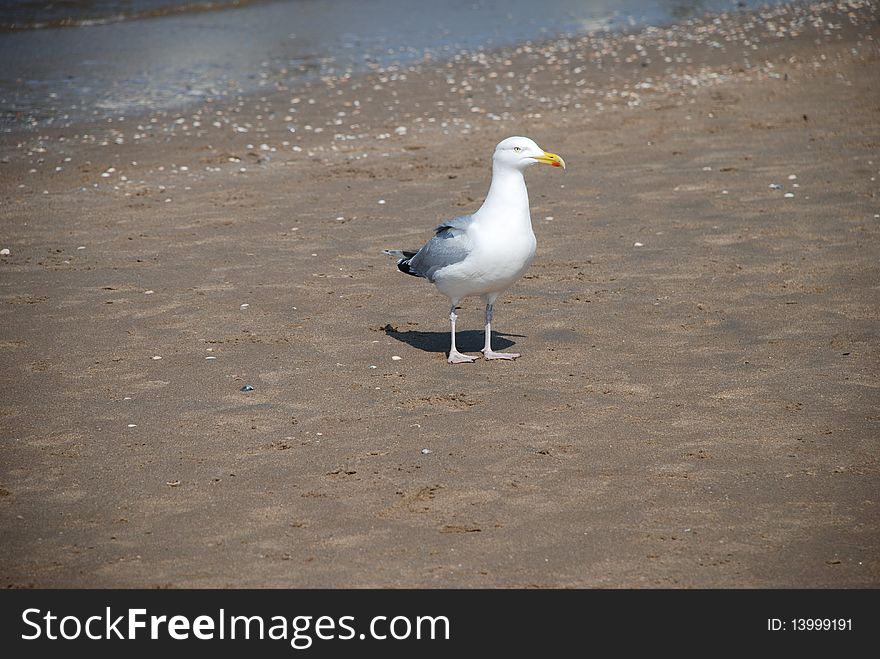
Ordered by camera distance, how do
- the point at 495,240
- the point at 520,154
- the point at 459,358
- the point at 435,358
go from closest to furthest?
the point at 495,240
the point at 520,154
the point at 459,358
the point at 435,358

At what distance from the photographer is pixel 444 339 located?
31.2 feet

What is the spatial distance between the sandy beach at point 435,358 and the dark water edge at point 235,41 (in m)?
2.54

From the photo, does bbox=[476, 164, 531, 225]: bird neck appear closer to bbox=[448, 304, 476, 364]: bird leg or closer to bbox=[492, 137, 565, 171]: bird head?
bbox=[492, 137, 565, 171]: bird head

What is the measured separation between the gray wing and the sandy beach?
2.36 ft

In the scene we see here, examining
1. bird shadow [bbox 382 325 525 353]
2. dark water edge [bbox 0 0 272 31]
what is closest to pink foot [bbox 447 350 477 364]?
bird shadow [bbox 382 325 525 353]

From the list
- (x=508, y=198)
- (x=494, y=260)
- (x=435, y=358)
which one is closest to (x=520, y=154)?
(x=508, y=198)

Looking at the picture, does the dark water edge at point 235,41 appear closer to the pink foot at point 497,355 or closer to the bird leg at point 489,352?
the bird leg at point 489,352

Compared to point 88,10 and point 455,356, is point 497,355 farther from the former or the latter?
point 88,10

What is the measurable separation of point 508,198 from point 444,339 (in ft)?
4.78

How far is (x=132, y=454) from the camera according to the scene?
7391mm

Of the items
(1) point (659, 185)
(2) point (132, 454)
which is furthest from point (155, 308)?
(1) point (659, 185)

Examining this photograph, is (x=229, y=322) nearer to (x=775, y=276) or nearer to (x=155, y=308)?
(x=155, y=308)

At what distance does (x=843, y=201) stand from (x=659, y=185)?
6.91ft

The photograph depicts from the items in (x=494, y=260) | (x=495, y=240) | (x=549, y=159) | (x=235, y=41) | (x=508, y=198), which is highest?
(x=549, y=159)
